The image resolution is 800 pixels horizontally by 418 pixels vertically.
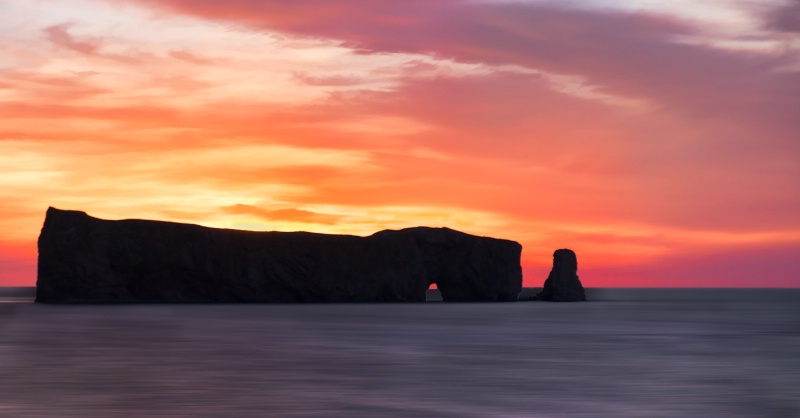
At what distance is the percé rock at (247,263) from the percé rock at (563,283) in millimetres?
5264

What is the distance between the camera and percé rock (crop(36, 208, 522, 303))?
83688mm

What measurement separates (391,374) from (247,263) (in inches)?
2568

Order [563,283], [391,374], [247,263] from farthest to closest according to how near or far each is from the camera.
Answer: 1. [563,283]
2. [247,263]
3. [391,374]

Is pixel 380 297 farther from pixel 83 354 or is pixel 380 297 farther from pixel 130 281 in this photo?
pixel 83 354

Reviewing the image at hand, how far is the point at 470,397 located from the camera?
777 inches

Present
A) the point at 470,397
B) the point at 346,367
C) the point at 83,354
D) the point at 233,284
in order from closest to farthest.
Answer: the point at 470,397
the point at 346,367
the point at 83,354
the point at 233,284

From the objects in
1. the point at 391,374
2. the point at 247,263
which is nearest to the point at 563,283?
the point at 247,263

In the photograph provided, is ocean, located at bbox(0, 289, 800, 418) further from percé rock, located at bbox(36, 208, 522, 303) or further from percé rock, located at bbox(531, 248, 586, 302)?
percé rock, located at bbox(531, 248, 586, 302)

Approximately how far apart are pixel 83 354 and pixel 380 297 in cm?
6694

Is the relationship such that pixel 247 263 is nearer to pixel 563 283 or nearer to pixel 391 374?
pixel 563 283

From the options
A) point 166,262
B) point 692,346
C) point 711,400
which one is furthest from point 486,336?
point 166,262

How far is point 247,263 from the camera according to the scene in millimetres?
88438

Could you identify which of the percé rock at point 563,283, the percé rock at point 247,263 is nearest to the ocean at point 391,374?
the percé rock at point 247,263

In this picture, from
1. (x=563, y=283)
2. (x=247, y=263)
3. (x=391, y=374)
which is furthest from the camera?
(x=563, y=283)
